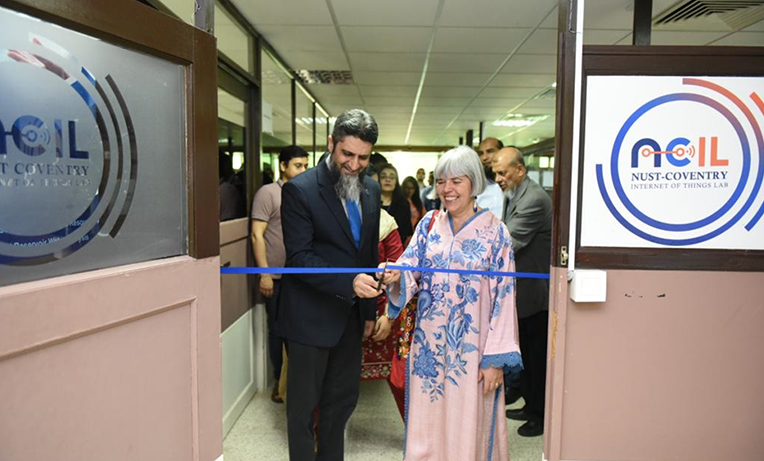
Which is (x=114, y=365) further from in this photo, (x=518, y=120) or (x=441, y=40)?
(x=518, y=120)

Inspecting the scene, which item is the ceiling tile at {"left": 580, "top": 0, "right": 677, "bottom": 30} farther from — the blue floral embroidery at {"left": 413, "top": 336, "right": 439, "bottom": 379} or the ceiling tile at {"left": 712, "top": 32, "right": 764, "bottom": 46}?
the blue floral embroidery at {"left": 413, "top": 336, "right": 439, "bottom": 379}

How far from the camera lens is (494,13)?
2.94m

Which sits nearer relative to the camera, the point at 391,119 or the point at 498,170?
the point at 498,170

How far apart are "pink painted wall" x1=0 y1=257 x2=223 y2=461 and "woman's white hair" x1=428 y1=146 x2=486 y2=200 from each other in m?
0.81

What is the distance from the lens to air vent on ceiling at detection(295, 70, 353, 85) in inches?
181

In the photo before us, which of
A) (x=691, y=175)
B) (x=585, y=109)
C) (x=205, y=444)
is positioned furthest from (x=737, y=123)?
(x=205, y=444)

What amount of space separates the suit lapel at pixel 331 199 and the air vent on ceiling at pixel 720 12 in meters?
2.26

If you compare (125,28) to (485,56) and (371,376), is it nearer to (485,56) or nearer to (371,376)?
(371,376)

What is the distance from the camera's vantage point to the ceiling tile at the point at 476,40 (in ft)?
10.7

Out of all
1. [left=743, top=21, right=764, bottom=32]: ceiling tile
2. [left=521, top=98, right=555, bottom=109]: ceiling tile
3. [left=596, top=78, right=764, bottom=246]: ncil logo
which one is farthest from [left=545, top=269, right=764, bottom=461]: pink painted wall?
[left=521, top=98, right=555, bottom=109]: ceiling tile

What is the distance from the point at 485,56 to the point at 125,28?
Result: 3232 mm

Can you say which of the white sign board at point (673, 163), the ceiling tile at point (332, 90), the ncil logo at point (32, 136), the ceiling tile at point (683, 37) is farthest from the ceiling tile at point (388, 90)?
the ncil logo at point (32, 136)

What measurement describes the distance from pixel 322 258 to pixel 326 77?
11.2ft

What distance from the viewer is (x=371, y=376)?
9.22 feet
